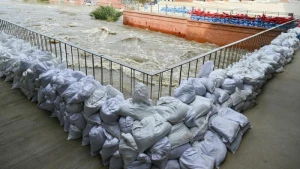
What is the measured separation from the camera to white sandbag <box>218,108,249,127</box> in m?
2.90

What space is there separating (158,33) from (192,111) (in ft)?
42.2

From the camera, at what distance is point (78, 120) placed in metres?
2.78

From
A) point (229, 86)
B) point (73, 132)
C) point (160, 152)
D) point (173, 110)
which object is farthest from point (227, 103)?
point (73, 132)

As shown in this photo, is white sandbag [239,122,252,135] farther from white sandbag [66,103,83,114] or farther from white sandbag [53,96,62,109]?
white sandbag [53,96,62,109]

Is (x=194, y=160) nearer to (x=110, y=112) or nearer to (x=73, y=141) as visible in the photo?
(x=110, y=112)

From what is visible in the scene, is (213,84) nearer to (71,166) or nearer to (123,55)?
(71,166)

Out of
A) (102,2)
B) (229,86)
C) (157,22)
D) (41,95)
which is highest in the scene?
(102,2)

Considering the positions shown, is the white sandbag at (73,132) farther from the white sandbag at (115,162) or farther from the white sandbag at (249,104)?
the white sandbag at (249,104)

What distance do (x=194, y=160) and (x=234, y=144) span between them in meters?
0.69

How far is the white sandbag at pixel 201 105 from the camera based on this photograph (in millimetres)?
2638

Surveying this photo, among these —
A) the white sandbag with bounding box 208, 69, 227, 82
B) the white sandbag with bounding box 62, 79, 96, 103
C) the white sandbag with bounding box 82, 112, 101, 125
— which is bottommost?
the white sandbag with bounding box 82, 112, 101, 125

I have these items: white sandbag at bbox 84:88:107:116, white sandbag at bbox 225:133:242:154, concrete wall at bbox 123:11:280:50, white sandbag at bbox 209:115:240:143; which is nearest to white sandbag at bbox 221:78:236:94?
white sandbag at bbox 209:115:240:143

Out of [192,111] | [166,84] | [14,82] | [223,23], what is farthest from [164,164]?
[223,23]

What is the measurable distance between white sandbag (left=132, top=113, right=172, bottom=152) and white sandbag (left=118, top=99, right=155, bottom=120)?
6cm
